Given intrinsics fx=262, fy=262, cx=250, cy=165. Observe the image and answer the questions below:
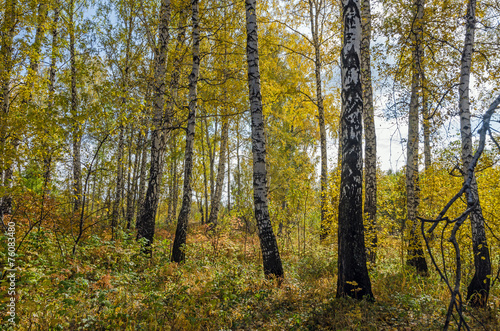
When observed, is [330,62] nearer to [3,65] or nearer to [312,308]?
[312,308]

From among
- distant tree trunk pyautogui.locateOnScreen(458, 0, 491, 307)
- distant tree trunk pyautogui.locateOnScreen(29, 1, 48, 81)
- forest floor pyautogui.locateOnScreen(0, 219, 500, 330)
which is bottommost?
forest floor pyautogui.locateOnScreen(0, 219, 500, 330)

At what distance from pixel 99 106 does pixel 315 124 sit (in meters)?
12.7

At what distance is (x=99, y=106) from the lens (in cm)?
499

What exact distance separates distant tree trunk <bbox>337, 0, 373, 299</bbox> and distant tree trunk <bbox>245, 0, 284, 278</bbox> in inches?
59.9

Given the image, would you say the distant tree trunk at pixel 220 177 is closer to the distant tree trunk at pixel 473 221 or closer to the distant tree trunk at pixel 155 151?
the distant tree trunk at pixel 155 151

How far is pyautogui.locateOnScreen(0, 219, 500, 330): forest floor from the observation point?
3.43 meters

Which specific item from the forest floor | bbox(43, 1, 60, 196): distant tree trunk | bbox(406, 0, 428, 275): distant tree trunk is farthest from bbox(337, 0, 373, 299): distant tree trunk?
bbox(43, 1, 60, 196): distant tree trunk

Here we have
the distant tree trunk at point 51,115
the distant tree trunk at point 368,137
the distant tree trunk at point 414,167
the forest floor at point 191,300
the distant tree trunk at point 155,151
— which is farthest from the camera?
the distant tree trunk at point 368,137

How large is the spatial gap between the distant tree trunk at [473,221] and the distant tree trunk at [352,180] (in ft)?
5.76

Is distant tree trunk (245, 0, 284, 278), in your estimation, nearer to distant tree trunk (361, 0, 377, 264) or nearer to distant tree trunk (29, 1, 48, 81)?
distant tree trunk (361, 0, 377, 264)

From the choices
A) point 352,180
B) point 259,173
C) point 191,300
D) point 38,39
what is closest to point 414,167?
point 352,180

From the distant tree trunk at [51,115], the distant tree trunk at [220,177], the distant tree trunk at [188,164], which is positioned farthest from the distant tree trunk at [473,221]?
the distant tree trunk at [220,177]

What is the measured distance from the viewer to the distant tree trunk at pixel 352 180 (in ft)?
13.5

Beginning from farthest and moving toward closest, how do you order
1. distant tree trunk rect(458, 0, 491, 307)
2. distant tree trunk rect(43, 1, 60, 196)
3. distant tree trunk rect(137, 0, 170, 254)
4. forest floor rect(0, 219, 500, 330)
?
distant tree trunk rect(137, 0, 170, 254) → distant tree trunk rect(43, 1, 60, 196) → distant tree trunk rect(458, 0, 491, 307) → forest floor rect(0, 219, 500, 330)
